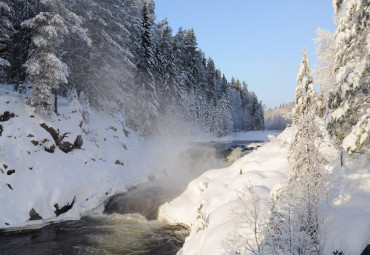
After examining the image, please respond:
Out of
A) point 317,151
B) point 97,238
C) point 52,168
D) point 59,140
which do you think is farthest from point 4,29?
point 317,151

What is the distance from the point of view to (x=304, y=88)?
1110cm

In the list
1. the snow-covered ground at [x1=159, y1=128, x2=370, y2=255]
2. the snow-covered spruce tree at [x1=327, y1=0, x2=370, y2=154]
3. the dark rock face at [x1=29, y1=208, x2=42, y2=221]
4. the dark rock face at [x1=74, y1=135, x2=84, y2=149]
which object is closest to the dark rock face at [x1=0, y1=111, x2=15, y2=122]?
the dark rock face at [x1=74, y1=135, x2=84, y2=149]

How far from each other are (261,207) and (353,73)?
177 inches

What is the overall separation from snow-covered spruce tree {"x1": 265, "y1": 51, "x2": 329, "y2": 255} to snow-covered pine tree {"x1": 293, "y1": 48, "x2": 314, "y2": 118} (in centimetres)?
445

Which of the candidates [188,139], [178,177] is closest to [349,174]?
[178,177]

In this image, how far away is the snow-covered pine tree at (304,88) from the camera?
10695mm

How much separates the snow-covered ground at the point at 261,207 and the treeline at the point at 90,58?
10.4m

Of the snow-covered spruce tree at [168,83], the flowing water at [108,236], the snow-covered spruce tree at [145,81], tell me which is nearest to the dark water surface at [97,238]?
the flowing water at [108,236]

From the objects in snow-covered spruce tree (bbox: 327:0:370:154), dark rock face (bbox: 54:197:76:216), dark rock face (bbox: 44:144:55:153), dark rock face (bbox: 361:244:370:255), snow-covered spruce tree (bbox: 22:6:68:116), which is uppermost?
snow-covered spruce tree (bbox: 22:6:68:116)

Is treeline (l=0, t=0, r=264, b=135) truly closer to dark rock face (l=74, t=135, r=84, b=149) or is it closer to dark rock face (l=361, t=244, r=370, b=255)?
dark rock face (l=74, t=135, r=84, b=149)

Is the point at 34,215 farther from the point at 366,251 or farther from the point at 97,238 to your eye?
the point at 366,251

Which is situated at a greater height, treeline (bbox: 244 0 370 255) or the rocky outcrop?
the rocky outcrop

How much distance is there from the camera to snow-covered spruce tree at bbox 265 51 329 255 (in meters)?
5.43

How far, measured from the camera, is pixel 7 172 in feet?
38.7
